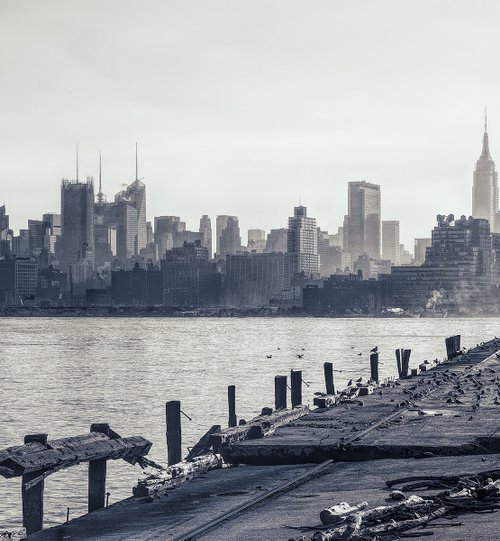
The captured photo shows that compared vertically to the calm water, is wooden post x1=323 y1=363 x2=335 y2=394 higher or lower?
higher

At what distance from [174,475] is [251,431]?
15.8 ft

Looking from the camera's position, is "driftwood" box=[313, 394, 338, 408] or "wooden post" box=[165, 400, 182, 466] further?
"driftwood" box=[313, 394, 338, 408]

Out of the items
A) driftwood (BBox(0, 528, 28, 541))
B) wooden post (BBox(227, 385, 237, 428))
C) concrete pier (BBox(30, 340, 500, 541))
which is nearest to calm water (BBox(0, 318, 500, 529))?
wooden post (BBox(227, 385, 237, 428))

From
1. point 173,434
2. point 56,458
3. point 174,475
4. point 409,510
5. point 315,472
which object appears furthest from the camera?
point 173,434

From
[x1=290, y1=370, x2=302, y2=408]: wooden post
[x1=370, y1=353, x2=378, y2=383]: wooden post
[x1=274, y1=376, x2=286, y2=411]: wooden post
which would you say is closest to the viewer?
[x1=274, y1=376, x2=286, y2=411]: wooden post

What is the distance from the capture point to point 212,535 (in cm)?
1584

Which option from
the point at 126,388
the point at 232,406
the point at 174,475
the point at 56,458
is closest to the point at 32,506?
the point at 56,458

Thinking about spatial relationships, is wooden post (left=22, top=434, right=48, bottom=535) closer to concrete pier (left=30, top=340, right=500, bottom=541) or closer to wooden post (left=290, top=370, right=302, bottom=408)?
concrete pier (left=30, top=340, right=500, bottom=541)

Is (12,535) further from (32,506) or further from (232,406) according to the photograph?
(232,406)

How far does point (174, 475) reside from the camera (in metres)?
20.6

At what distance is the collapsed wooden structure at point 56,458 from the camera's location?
712 inches

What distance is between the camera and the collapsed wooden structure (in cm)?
1810

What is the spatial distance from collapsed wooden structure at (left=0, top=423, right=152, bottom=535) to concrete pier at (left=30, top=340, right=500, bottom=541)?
1009 millimetres

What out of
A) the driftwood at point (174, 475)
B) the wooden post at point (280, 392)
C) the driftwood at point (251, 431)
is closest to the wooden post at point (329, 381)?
the wooden post at point (280, 392)
